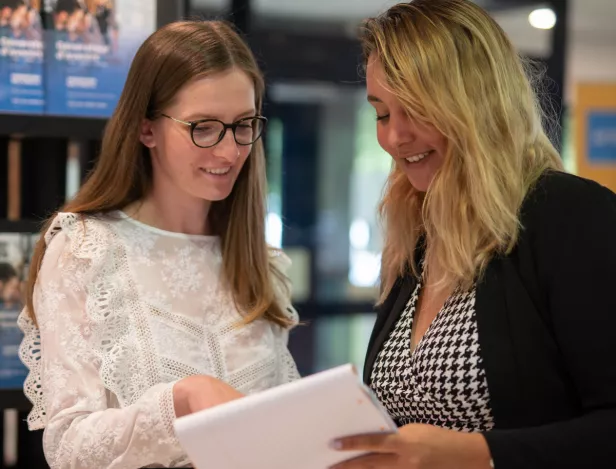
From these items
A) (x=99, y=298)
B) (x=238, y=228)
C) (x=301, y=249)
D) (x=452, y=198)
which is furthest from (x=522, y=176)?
(x=301, y=249)

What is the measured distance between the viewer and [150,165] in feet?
7.43

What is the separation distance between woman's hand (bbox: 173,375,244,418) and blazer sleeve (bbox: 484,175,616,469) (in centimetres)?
54

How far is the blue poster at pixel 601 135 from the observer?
687 cm

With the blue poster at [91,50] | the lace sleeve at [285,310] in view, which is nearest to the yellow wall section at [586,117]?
the lace sleeve at [285,310]

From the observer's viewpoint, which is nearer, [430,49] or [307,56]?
[430,49]

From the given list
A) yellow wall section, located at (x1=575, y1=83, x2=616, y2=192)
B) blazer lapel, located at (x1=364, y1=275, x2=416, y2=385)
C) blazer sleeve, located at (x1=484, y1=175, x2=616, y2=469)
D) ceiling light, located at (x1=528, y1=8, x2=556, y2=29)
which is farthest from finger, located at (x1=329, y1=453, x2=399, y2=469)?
yellow wall section, located at (x1=575, y1=83, x2=616, y2=192)

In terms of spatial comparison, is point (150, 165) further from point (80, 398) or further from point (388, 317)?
point (388, 317)

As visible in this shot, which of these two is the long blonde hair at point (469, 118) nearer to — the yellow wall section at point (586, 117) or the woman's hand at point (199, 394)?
the woman's hand at point (199, 394)

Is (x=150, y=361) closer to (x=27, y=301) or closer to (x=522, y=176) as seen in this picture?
(x=27, y=301)

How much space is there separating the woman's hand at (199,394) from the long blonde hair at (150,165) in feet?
1.36

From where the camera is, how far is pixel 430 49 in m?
1.77

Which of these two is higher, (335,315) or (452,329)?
(452,329)

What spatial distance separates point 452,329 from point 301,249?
14.2 ft

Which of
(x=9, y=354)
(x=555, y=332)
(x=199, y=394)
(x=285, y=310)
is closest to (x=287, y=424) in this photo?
(x=199, y=394)
